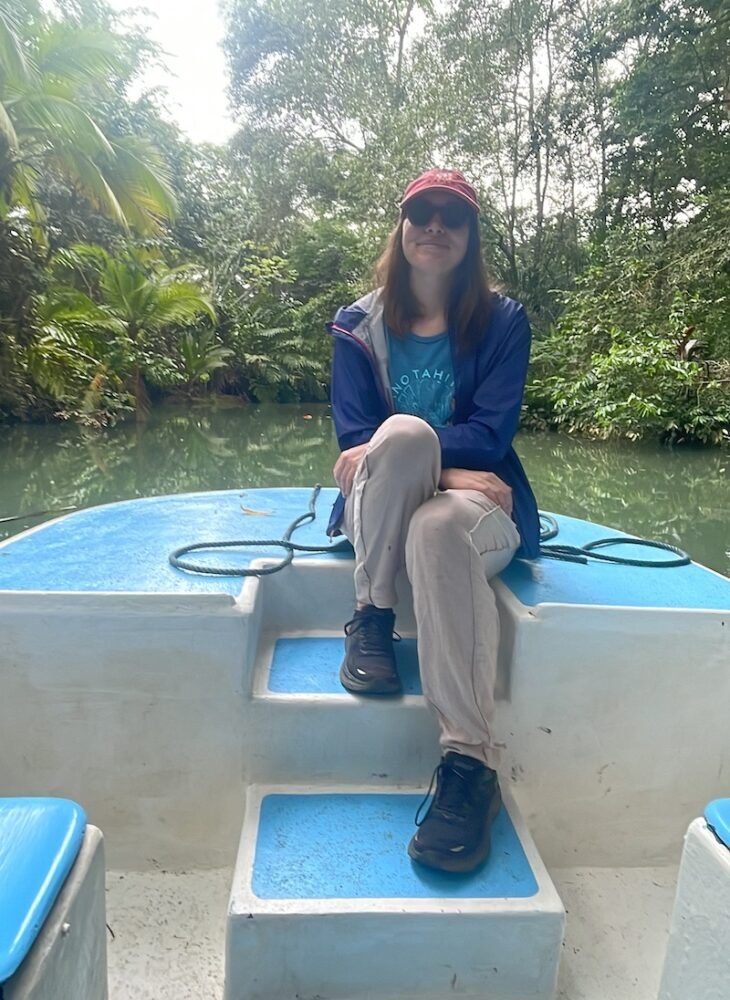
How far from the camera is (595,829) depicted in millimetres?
1374

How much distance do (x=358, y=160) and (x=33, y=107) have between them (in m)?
6.80

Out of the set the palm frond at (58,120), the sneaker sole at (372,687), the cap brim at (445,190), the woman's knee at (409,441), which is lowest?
the sneaker sole at (372,687)

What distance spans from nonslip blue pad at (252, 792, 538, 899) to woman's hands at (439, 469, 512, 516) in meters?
0.54

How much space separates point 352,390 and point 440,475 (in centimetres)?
31

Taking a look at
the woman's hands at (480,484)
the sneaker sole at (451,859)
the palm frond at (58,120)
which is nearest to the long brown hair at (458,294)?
the woman's hands at (480,484)

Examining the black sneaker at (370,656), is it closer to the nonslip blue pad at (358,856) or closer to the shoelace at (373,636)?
the shoelace at (373,636)

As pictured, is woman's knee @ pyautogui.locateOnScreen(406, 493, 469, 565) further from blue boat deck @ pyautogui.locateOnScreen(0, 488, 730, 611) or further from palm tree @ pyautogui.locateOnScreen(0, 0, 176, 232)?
palm tree @ pyautogui.locateOnScreen(0, 0, 176, 232)

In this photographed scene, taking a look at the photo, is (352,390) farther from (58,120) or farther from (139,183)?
(139,183)

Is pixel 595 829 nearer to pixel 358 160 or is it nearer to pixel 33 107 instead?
pixel 33 107

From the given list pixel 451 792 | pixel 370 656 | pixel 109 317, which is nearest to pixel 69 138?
pixel 109 317

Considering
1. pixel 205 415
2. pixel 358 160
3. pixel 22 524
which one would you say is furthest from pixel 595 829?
pixel 358 160

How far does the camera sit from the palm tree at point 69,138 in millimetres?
7289

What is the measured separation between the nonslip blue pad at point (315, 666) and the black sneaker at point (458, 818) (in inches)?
9.2

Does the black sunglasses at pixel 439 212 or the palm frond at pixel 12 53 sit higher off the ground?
the palm frond at pixel 12 53
